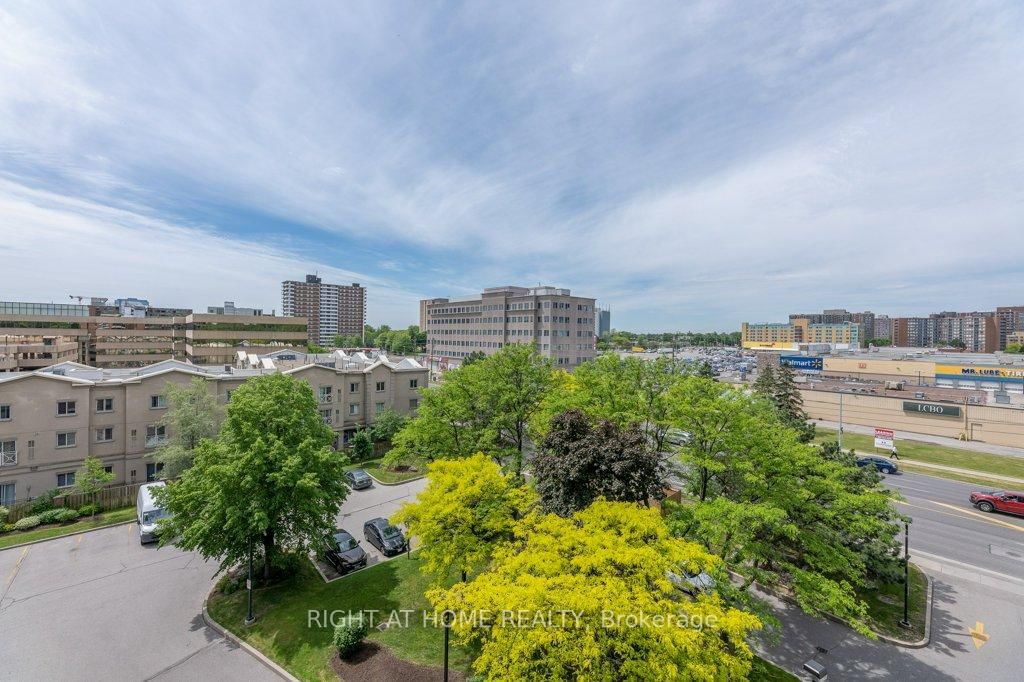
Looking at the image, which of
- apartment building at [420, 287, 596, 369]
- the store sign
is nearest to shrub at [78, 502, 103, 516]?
apartment building at [420, 287, 596, 369]

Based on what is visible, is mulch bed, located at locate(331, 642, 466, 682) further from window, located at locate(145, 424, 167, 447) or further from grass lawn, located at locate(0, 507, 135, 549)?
window, located at locate(145, 424, 167, 447)

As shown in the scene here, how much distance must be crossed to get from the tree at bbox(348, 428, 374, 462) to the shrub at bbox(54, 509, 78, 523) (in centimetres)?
1872

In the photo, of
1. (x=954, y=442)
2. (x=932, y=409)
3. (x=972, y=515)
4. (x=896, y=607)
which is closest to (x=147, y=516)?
(x=896, y=607)

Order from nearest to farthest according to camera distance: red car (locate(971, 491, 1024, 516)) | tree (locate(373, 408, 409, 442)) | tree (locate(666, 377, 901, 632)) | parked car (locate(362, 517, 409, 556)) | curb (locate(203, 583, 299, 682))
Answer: tree (locate(666, 377, 901, 632)), curb (locate(203, 583, 299, 682)), parked car (locate(362, 517, 409, 556)), red car (locate(971, 491, 1024, 516)), tree (locate(373, 408, 409, 442))

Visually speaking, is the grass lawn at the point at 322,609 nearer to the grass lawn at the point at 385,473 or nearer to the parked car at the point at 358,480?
the parked car at the point at 358,480

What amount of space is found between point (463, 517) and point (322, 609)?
8640 millimetres

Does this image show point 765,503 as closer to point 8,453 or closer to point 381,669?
point 381,669

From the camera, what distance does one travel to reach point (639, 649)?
10.6m

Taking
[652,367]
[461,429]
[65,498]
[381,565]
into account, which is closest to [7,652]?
[381,565]

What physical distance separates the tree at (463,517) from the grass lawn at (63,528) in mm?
23613

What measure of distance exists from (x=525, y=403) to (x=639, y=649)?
1642 centimetres

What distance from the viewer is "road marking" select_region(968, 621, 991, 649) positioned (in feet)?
56.1

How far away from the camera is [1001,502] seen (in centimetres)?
2925

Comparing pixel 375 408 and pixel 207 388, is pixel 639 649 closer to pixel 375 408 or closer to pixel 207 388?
pixel 207 388
